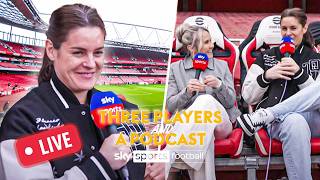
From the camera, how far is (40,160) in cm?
160

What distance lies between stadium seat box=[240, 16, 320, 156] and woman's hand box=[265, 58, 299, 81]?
5.8 inches

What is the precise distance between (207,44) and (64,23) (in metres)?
0.56

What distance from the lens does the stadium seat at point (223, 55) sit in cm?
187

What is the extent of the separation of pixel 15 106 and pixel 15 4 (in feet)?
1.13

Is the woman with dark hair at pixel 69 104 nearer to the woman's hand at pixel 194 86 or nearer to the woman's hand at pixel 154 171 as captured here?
the woman's hand at pixel 154 171

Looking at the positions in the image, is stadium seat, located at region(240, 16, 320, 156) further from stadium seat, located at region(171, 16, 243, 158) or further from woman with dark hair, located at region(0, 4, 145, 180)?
woman with dark hair, located at region(0, 4, 145, 180)

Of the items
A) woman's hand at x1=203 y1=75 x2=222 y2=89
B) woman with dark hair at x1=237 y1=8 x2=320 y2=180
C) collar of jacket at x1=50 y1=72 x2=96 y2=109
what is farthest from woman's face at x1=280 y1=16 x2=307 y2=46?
collar of jacket at x1=50 y1=72 x2=96 y2=109

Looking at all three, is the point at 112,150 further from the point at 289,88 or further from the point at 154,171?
the point at 289,88

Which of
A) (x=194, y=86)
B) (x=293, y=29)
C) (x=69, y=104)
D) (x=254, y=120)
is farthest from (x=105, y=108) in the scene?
(x=293, y=29)

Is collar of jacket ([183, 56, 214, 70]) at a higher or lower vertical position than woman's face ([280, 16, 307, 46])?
lower

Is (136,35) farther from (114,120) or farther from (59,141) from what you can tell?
(59,141)

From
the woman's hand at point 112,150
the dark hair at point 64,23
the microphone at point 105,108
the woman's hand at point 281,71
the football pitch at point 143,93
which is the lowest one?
the woman's hand at point 112,150

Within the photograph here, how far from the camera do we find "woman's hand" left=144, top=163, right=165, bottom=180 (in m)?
1.72

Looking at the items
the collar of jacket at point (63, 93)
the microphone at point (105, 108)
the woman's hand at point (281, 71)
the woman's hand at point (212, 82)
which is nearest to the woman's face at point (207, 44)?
the woman's hand at point (212, 82)
